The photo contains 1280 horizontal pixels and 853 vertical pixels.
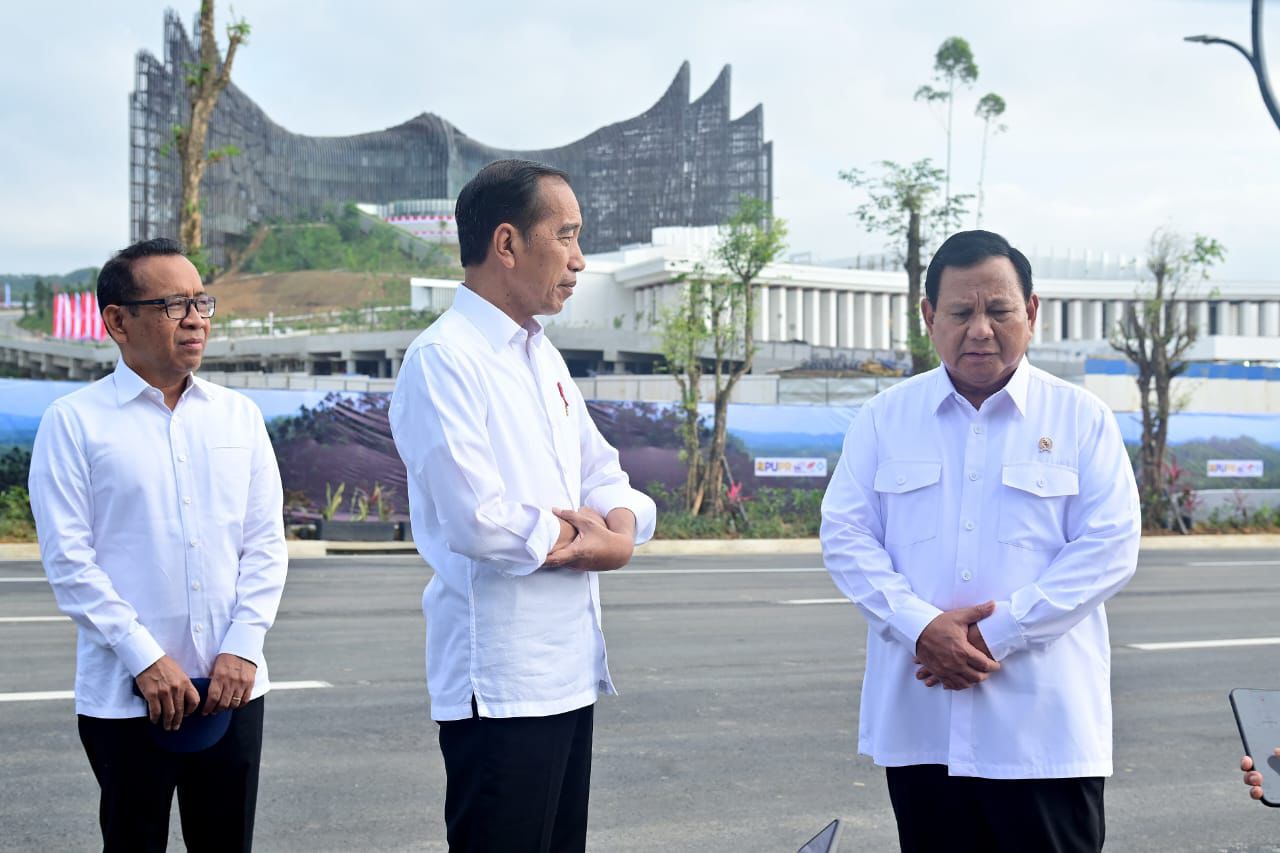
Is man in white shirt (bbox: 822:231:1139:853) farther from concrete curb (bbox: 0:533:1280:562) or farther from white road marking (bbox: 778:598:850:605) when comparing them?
concrete curb (bbox: 0:533:1280:562)

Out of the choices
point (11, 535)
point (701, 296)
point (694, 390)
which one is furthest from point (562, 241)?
point (701, 296)

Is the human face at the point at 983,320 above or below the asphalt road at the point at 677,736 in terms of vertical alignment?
above

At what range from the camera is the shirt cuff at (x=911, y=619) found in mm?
3045

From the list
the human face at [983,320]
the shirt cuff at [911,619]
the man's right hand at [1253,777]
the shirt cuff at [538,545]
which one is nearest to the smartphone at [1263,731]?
the man's right hand at [1253,777]

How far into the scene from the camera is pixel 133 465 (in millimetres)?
3160

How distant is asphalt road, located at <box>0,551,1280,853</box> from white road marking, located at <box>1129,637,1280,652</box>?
0.13m

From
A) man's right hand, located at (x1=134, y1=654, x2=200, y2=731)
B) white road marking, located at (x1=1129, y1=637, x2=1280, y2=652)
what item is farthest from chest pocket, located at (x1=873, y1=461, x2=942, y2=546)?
white road marking, located at (x1=1129, y1=637, x2=1280, y2=652)

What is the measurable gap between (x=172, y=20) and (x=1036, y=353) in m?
88.7

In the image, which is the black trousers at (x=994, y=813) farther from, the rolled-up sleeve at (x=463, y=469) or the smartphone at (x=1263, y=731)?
the rolled-up sleeve at (x=463, y=469)

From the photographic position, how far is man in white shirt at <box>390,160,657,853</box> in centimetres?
277

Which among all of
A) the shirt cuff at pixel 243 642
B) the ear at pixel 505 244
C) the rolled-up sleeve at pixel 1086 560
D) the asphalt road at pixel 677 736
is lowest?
the asphalt road at pixel 677 736

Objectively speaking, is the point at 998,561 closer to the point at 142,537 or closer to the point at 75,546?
the point at 142,537

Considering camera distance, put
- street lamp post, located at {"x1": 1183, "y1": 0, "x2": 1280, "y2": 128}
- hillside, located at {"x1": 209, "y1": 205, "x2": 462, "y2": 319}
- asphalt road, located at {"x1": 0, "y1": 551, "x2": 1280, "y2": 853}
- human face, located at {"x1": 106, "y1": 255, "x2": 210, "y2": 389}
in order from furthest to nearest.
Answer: hillside, located at {"x1": 209, "y1": 205, "x2": 462, "y2": 319} < street lamp post, located at {"x1": 1183, "y1": 0, "x2": 1280, "y2": 128} < asphalt road, located at {"x1": 0, "y1": 551, "x2": 1280, "y2": 853} < human face, located at {"x1": 106, "y1": 255, "x2": 210, "y2": 389}

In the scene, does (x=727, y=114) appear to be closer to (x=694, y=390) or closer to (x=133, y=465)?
(x=694, y=390)
